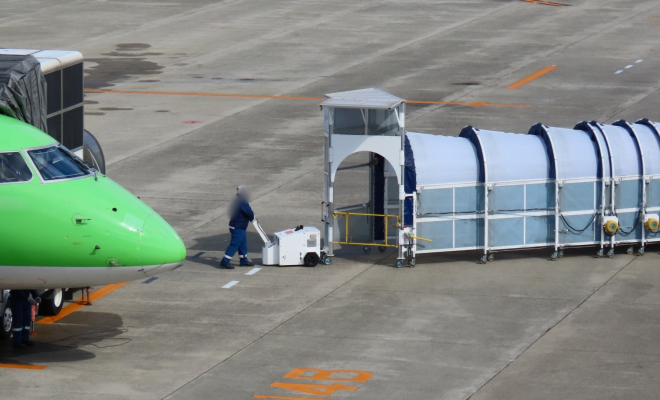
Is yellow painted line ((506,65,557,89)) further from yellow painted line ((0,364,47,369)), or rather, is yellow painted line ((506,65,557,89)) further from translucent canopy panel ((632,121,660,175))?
yellow painted line ((0,364,47,369))

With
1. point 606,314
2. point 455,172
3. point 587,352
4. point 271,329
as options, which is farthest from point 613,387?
point 455,172

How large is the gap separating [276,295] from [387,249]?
4.18m

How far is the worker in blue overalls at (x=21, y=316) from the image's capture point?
17547 millimetres

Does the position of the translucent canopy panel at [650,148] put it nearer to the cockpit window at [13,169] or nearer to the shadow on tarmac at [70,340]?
the shadow on tarmac at [70,340]

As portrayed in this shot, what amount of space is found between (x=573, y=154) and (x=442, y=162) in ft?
9.23

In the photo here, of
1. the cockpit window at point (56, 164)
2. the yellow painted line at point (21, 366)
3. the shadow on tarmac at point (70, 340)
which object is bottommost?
the yellow painted line at point (21, 366)

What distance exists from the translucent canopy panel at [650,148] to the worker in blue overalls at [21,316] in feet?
42.6

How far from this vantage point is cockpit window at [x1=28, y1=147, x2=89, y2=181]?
53.9 feet

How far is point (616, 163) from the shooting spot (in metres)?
23.1

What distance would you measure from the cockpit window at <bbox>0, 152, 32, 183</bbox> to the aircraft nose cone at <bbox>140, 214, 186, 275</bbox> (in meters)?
1.89

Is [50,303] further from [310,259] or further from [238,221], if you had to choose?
[310,259]

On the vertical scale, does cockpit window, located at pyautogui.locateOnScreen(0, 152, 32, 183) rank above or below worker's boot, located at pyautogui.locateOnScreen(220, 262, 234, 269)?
above

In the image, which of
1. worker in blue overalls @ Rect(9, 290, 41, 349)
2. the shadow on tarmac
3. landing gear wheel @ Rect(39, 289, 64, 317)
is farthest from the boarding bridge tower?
worker in blue overalls @ Rect(9, 290, 41, 349)

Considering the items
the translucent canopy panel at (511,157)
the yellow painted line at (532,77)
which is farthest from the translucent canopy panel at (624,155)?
the yellow painted line at (532,77)
